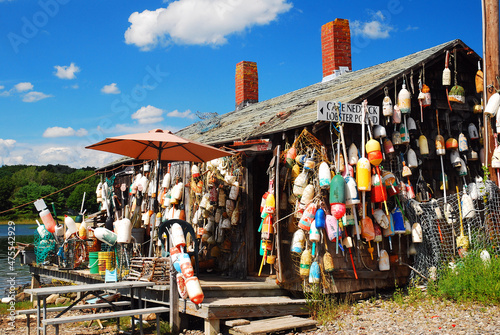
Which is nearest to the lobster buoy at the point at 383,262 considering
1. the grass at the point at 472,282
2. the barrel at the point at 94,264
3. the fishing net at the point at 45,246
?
the grass at the point at 472,282

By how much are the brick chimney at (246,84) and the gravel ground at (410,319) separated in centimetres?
994

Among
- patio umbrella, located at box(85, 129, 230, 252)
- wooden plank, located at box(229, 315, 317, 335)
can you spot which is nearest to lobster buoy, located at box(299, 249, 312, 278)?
wooden plank, located at box(229, 315, 317, 335)

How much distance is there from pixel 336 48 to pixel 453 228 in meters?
6.43

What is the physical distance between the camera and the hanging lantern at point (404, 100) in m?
8.66

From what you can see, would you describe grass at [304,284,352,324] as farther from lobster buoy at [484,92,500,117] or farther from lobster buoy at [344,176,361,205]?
lobster buoy at [484,92,500,117]

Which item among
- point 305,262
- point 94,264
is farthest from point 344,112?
point 94,264

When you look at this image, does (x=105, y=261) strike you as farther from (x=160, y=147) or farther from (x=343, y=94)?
(x=343, y=94)

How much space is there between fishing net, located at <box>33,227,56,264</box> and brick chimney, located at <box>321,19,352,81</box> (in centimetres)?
799

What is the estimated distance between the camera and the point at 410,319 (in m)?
6.83

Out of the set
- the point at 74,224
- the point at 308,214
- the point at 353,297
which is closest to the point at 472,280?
the point at 353,297

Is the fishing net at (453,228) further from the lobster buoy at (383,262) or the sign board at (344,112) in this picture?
the sign board at (344,112)

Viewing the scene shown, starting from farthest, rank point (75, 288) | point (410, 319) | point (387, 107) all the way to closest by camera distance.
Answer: point (387, 107), point (410, 319), point (75, 288)

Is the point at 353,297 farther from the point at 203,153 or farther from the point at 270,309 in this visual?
the point at 203,153

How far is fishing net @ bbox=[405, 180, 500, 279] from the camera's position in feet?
27.8
